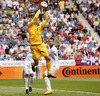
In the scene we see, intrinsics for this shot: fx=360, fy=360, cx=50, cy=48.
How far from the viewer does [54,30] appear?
97.6 ft

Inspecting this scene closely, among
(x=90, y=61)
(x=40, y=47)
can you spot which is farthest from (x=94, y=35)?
(x=40, y=47)

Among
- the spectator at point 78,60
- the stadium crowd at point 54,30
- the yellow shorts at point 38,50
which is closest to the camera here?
the yellow shorts at point 38,50

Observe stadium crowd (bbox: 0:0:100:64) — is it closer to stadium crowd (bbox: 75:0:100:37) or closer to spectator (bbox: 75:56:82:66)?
stadium crowd (bbox: 75:0:100:37)

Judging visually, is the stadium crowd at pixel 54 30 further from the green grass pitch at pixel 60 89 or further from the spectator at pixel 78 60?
the green grass pitch at pixel 60 89

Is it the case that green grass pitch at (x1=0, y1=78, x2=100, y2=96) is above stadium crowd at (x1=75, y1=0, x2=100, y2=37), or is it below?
below

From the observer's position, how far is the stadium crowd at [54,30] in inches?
1058

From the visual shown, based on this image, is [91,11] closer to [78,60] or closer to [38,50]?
[78,60]

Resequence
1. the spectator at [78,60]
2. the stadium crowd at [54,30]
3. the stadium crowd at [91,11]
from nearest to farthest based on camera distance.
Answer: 1. the spectator at [78,60]
2. the stadium crowd at [54,30]
3. the stadium crowd at [91,11]

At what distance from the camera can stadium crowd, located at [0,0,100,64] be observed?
2688cm

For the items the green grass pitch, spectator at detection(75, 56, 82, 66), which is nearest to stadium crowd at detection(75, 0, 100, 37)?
spectator at detection(75, 56, 82, 66)

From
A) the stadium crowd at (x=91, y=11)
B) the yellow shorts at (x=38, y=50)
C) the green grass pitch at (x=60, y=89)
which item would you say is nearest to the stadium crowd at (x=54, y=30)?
the stadium crowd at (x=91, y=11)

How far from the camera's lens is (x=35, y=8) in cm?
3119

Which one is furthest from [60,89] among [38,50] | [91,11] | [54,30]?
[91,11]

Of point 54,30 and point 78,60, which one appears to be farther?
point 54,30
